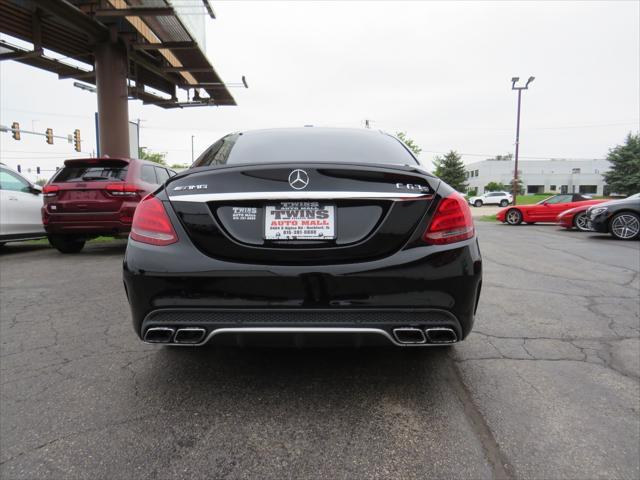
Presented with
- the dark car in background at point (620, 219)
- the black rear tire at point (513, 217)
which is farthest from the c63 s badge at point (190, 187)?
the black rear tire at point (513, 217)

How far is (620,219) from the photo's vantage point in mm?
10484

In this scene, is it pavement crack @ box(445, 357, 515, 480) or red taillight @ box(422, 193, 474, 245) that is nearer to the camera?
pavement crack @ box(445, 357, 515, 480)

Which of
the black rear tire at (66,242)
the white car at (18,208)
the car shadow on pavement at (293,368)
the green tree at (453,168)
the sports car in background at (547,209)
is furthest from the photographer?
the green tree at (453,168)

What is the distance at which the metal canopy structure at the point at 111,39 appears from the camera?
11.0 meters

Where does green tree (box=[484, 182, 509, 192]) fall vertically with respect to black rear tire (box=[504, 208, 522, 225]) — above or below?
above

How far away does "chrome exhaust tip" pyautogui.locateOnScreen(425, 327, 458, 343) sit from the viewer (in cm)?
194

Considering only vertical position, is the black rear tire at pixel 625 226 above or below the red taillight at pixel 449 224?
below

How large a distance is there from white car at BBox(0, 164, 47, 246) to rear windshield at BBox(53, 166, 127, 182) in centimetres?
111

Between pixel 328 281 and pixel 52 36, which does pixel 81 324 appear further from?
pixel 52 36

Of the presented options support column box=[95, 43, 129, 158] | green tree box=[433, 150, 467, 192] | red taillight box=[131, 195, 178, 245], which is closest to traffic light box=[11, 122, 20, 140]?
support column box=[95, 43, 129, 158]

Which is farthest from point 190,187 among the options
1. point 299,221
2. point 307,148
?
point 307,148

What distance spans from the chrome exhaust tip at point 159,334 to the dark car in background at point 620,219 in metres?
11.7

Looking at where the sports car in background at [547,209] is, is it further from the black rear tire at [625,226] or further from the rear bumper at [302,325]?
the rear bumper at [302,325]

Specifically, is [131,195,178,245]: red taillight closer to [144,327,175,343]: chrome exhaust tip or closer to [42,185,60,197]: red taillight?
[144,327,175,343]: chrome exhaust tip
